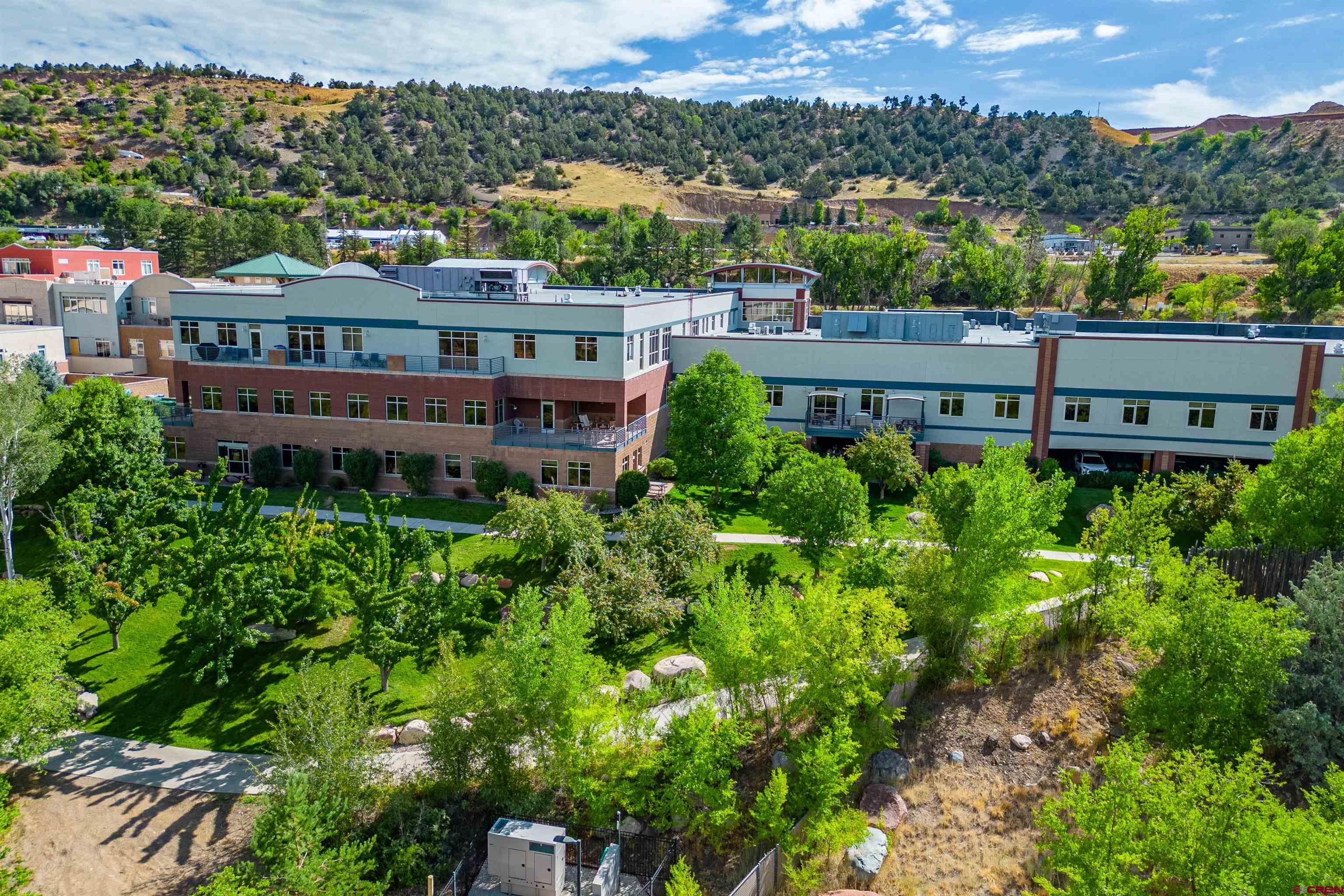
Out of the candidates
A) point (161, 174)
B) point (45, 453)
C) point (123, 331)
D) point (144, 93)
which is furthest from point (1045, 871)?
point (144, 93)

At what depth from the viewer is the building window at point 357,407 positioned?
3894 centimetres

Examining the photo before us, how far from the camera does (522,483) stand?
36.4 metres

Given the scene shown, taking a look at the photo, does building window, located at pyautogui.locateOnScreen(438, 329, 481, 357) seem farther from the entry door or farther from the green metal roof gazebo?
the green metal roof gazebo

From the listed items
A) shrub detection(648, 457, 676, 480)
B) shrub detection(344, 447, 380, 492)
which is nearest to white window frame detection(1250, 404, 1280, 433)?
shrub detection(648, 457, 676, 480)

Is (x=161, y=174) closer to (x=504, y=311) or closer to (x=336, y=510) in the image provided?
(x=504, y=311)

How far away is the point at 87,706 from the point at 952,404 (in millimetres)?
35583

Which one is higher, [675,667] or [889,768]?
[675,667]

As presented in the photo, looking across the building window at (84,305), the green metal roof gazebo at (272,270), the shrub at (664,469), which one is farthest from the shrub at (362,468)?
the building window at (84,305)

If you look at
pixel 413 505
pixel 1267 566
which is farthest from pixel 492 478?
pixel 1267 566

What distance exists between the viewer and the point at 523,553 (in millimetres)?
31281

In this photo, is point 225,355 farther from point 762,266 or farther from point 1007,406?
point 1007,406

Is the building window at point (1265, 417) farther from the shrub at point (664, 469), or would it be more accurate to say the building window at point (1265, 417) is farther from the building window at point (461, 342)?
the building window at point (461, 342)

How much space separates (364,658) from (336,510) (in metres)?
4.54

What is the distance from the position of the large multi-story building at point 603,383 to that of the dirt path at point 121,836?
18.8 m
